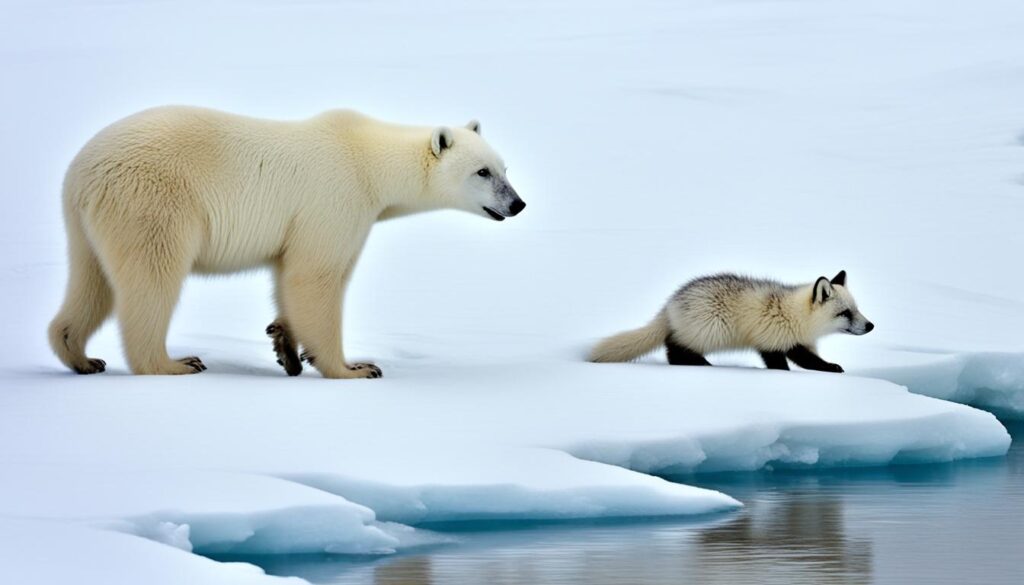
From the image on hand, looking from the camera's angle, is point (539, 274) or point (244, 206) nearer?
point (244, 206)

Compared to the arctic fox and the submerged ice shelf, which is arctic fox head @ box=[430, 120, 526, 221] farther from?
the arctic fox

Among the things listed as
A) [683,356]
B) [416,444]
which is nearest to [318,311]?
[416,444]

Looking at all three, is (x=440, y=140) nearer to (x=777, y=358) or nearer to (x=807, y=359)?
(x=777, y=358)

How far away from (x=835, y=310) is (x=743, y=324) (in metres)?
0.60

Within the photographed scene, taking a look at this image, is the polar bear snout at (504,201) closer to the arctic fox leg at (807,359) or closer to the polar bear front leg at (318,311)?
the polar bear front leg at (318,311)

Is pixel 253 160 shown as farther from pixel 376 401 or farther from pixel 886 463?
pixel 886 463

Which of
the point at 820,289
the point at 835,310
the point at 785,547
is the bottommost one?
the point at 785,547

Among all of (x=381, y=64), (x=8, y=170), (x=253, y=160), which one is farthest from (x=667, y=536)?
(x=381, y=64)

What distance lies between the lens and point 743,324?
9992 millimetres

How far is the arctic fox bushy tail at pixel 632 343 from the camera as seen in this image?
33.0ft

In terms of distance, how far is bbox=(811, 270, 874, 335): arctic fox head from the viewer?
10.1m

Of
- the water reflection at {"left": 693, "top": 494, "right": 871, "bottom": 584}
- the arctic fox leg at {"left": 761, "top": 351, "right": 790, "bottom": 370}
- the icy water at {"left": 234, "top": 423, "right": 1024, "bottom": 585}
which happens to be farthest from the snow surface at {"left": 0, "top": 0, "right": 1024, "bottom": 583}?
the arctic fox leg at {"left": 761, "top": 351, "right": 790, "bottom": 370}

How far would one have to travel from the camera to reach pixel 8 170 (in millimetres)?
15977

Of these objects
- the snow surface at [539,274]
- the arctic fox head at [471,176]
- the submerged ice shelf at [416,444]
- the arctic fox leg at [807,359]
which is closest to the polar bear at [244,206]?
the arctic fox head at [471,176]
